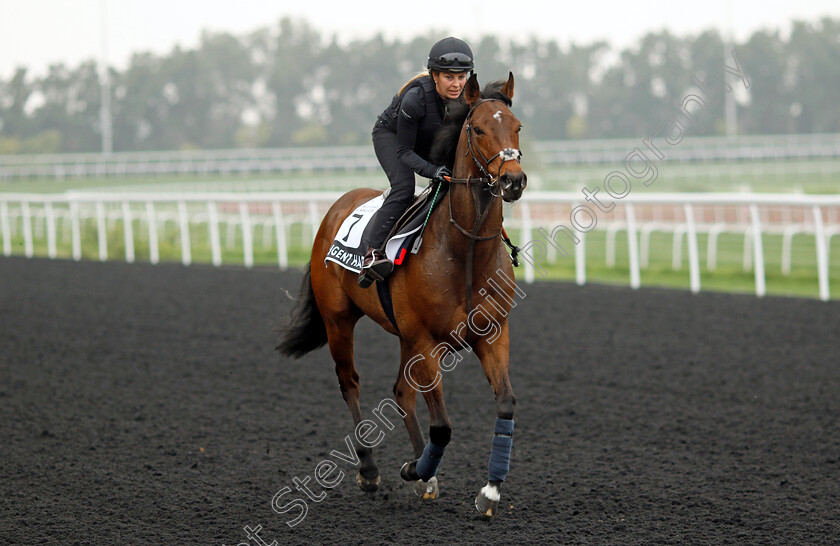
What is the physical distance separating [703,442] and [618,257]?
1048cm

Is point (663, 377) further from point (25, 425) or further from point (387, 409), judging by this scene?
point (25, 425)

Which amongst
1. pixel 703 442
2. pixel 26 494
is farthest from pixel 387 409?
pixel 26 494

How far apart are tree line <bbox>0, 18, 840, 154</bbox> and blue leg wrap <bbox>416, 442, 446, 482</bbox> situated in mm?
44574

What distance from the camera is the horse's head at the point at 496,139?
136 inches

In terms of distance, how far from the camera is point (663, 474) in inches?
181

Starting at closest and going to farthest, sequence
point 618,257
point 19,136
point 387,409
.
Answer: point 387,409
point 618,257
point 19,136

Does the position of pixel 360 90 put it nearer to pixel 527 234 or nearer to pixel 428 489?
pixel 527 234

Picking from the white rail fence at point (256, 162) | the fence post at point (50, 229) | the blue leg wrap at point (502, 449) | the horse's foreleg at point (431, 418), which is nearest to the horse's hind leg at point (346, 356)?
the horse's foreleg at point (431, 418)

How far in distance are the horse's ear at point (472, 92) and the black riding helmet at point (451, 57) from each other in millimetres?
167

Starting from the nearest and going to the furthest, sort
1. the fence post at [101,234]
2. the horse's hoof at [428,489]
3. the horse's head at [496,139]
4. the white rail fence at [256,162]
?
1. the horse's head at [496,139]
2. the horse's hoof at [428,489]
3. the fence post at [101,234]
4. the white rail fence at [256,162]

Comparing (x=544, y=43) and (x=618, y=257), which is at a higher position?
(x=544, y=43)

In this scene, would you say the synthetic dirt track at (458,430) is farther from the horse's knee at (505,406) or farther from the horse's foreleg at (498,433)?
the horse's knee at (505,406)

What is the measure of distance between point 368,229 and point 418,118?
0.57 m

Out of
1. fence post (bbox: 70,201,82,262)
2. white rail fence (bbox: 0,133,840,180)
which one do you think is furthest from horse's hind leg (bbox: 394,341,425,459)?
white rail fence (bbox: 0,133,840,180)
